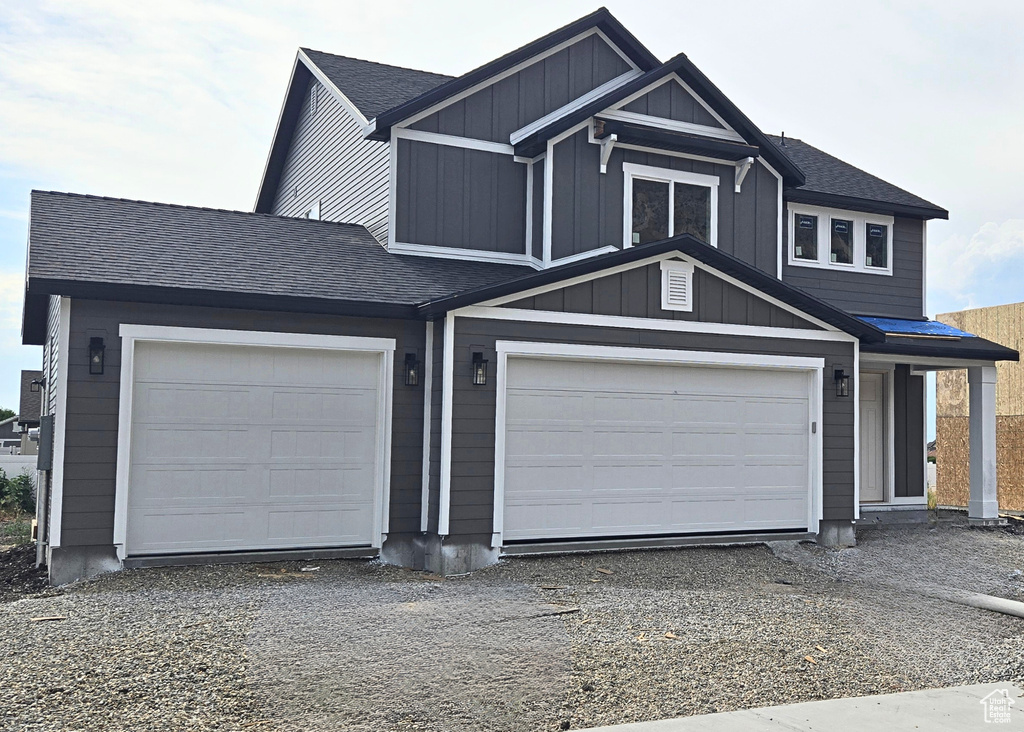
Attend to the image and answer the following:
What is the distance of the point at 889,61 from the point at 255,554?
38.3ft

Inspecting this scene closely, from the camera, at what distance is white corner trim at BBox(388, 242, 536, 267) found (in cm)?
1220

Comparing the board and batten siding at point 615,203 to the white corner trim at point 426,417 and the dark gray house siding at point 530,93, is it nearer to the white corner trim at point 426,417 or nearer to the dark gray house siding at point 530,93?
the dark gray house siding at point 530,93

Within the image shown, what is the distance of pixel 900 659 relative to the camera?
6656mm

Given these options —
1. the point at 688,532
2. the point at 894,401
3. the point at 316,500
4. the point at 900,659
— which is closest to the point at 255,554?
the point at 316,500

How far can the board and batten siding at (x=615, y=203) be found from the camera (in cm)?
1264

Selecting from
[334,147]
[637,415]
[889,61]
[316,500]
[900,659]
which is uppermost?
[889,61]

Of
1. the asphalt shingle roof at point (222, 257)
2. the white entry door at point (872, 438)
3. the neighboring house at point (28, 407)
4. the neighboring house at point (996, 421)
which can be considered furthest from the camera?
the neighboring house at point (28, 407)

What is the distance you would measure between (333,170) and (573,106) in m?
4.08

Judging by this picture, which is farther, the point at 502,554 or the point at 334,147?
the point at 334,147

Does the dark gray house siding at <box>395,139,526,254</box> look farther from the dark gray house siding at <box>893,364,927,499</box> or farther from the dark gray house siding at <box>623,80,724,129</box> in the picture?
the dark gray house siding at <box>893,364,927,499</box>

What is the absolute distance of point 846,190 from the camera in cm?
1547

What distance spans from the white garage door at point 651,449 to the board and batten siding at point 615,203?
276 cm

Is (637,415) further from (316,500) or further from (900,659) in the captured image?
(900,659)

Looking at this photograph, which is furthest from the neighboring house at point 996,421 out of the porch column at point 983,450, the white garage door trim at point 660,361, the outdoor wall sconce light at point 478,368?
the outdoor wall sconce light at point 478,368
